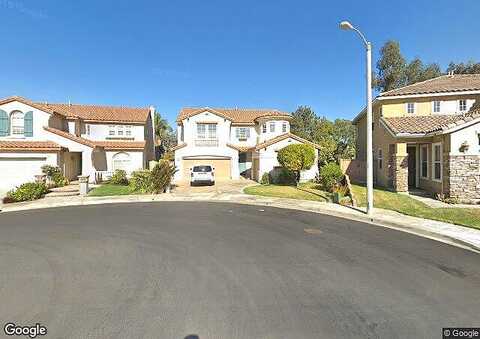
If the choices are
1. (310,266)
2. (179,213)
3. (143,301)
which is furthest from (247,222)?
(143,301)

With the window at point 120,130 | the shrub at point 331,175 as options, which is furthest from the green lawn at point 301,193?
the window at point 120,130

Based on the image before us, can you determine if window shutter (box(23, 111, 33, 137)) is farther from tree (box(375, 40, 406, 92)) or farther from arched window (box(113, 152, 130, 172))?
tree (box(375, 40, 406, 92))

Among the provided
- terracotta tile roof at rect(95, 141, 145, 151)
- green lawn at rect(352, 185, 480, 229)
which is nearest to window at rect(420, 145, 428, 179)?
green lawn at rect(352, 185, 480, 229)

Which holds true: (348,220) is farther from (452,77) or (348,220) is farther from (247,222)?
(452,77)

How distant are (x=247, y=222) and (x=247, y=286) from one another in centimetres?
512

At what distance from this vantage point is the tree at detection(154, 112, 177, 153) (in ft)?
147

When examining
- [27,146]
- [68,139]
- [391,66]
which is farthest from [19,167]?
[391,66]

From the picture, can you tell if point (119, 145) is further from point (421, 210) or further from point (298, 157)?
point (421, 210)

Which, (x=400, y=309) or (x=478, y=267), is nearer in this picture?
(x=400, y=309)

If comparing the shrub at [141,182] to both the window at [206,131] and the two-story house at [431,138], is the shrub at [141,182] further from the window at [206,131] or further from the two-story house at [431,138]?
the two-story house at [431,138]

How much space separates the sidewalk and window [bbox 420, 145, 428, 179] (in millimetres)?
7397

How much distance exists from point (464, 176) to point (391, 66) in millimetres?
36529

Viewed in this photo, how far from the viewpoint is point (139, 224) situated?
31.5ft

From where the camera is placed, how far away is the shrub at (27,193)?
15.6 m
